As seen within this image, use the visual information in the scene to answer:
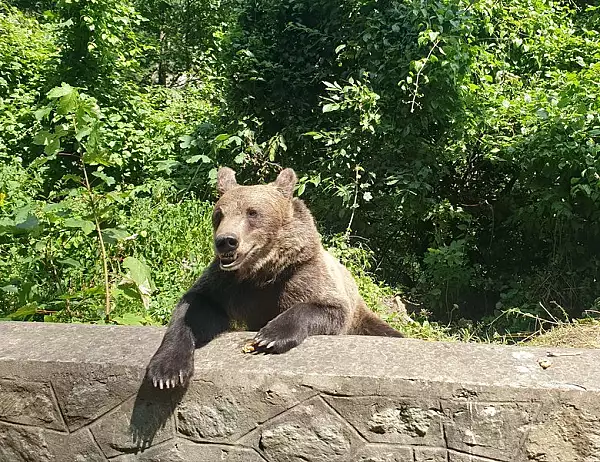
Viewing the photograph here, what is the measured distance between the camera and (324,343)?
9.56ft

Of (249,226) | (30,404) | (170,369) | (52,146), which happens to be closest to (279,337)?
(170,369)

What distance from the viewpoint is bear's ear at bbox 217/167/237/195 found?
149 inches

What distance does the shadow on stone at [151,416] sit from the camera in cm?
271

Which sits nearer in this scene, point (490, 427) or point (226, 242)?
point (490, 427)

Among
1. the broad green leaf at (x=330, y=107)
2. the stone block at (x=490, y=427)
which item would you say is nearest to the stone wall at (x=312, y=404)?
the stone block at (x=490, y=427)

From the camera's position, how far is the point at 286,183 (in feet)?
12.5

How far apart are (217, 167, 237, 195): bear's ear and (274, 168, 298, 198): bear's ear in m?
0.26

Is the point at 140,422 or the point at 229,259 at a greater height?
the point at 229,259

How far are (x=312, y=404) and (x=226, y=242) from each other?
100cm

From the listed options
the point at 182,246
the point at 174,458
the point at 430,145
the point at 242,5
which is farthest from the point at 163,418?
the point at 242,5

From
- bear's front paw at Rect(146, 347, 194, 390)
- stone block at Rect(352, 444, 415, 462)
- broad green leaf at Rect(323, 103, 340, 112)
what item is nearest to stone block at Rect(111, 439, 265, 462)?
bear's front paw at Rect(146, 347, 194, 390)

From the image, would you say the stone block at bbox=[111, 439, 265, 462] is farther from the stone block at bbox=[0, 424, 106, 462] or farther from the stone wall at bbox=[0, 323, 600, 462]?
the stone block at bbox=[0, 424, 106, 462]

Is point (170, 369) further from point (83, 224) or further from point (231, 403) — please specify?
point (83, 224)

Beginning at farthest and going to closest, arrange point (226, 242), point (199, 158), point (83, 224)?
1. point (199, 158)
2. point (83, 224)
3. point (226, 242)
